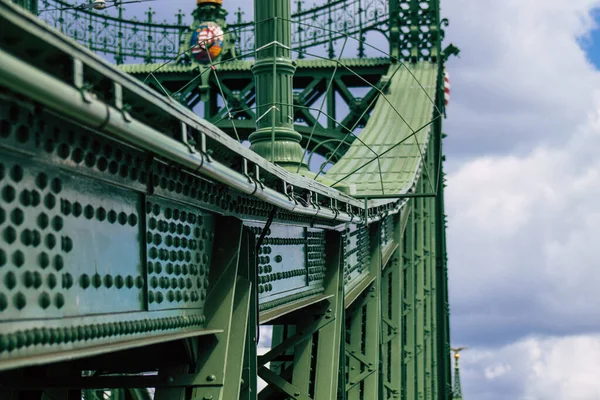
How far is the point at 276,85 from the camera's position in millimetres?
12758

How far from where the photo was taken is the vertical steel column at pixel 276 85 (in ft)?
40.9

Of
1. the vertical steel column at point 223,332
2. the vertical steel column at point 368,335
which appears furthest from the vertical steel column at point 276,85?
the vertical steel column at point 368,335

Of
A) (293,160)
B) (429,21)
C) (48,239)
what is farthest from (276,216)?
(429,21)

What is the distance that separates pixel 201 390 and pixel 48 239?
8.86ft

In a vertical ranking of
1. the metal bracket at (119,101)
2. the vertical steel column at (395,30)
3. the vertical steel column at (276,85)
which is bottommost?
the metal bracket at (119,101)

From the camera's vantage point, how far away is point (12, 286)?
16.9 feet

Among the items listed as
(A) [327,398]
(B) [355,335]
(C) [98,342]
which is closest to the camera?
(C) [98,342]

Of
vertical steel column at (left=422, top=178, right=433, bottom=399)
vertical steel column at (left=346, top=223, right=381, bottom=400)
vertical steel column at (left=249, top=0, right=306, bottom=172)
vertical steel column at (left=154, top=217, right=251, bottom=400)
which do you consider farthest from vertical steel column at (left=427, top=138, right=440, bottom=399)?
vertical steel column at (left=154, top=217, right=251, bottom=400)

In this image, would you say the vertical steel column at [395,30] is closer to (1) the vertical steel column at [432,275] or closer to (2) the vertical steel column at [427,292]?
(1) the vertical steel column at [432,275]

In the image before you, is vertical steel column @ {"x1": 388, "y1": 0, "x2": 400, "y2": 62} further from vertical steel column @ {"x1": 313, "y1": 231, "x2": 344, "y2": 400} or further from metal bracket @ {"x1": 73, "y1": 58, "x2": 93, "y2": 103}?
metal bracket @ {"x1": 73, "y1": 58, "x2": 93, "y2": 103}

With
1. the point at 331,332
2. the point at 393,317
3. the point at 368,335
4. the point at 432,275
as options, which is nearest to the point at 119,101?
the point at 331,332

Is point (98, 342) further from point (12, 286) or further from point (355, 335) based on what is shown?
point (355, 335)

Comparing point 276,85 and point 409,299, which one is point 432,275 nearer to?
point 409,299

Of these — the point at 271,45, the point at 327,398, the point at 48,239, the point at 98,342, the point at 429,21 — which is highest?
the point at 429,21
